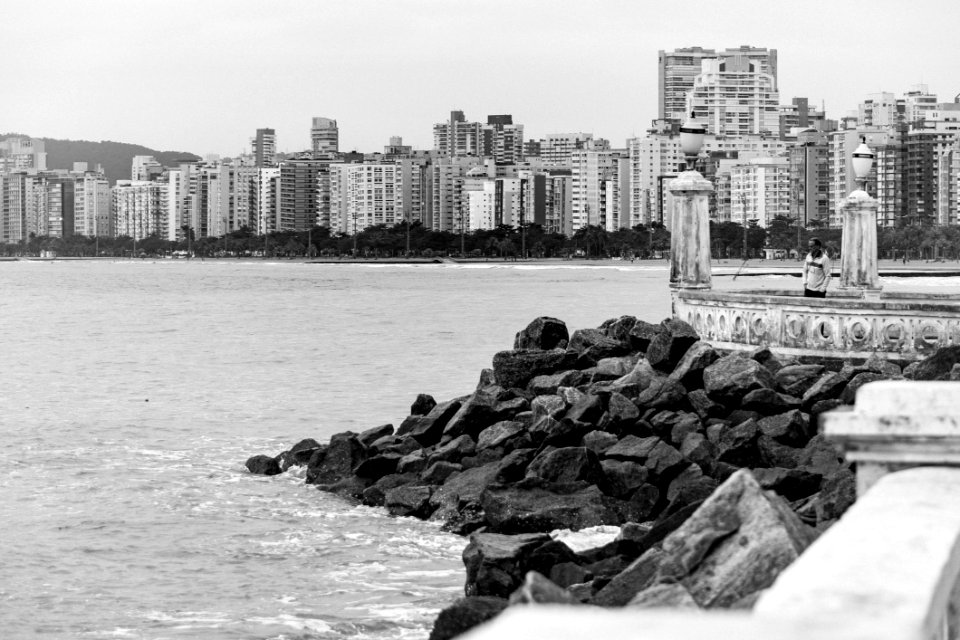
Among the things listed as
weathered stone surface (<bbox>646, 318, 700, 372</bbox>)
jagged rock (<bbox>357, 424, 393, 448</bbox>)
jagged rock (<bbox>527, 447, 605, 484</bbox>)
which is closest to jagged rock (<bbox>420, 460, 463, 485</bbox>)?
jagged rock (<bbox>527, 447, 605, 484</bbox>)

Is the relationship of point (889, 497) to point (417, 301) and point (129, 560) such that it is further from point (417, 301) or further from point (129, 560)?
point (417, 301)

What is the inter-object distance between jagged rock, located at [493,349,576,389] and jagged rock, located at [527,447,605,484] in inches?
234

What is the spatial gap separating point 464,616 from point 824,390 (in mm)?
7922

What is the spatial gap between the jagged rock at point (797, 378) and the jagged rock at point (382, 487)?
399 cm

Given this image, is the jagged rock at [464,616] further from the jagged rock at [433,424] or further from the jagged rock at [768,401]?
the jagged rock at [433,424]

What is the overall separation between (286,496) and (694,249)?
5855 millimetres

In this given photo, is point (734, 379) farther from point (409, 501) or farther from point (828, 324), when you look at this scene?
point (409, 501)

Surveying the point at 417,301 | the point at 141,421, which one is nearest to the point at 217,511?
the point at 141,421

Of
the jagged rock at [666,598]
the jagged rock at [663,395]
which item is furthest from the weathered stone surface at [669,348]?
the jagged rock at [666,598]

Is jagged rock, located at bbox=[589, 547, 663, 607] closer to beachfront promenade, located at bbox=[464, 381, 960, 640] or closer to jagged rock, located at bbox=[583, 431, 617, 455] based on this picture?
beachfront promenade, located at bbox=[464, 381, 960, 640]

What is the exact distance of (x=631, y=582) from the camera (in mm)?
7438

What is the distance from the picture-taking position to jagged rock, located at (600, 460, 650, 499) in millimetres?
14297

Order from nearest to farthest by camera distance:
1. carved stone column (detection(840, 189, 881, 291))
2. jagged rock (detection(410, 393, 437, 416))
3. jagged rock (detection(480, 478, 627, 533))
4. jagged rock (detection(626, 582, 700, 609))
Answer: jagged rock (detection(626, 582, 700, 609)) → jagged rock (detection(480, 478, 627, 533)) → carved stone column (detection(840, 189, 881, 291)) → jagged rock (detection(410, 393, 437, 416))

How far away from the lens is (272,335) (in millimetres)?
57406
